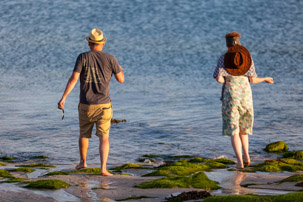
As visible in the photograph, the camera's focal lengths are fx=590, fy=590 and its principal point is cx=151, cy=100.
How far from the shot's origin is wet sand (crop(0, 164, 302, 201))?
719 cm

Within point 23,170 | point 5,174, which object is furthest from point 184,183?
point 23,170

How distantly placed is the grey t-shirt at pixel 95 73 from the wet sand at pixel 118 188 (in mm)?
1175

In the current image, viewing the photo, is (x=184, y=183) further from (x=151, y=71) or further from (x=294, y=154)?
(x=151, y=71)

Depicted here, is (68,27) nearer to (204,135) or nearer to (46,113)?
(46,113)

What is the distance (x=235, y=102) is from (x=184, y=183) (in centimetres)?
→ 190

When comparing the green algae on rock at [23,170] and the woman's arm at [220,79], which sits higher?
the woman's arm at [220,79]

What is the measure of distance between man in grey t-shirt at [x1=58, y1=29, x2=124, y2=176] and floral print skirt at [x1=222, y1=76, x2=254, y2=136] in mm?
1748

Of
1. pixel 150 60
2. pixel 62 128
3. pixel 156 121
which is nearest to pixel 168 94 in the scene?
pixel 156 121

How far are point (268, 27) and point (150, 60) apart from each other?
18376 mm

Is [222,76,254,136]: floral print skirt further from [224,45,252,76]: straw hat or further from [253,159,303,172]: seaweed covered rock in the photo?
[253,159,303,172]: seaweed covered rock

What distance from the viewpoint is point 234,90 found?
30.4 feet

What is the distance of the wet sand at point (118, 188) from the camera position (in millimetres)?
7188

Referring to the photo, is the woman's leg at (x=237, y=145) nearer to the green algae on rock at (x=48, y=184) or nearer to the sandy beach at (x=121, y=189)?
the sandy beach at (x=121, y=189)

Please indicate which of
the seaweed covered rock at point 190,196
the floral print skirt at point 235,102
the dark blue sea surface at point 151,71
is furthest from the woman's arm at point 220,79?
the dark blue sea surface at point 151,71
